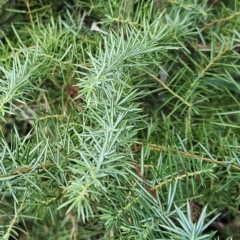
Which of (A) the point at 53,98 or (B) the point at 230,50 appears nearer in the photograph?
(B) the point at 230,50

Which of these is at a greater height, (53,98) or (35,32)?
(35,32)

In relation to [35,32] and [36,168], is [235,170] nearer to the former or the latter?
[36,168]

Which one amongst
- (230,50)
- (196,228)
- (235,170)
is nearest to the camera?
(196,228)

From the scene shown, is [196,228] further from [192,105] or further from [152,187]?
[192,105]

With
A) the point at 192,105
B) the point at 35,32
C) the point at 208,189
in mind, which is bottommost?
the point at 208,189

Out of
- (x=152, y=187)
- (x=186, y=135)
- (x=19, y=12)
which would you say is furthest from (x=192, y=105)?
(x=19, y=12)

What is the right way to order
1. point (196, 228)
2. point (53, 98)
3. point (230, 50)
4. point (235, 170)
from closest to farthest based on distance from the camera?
point (196, 228), point (235, 170), point (230, 50), point (53, 98)
